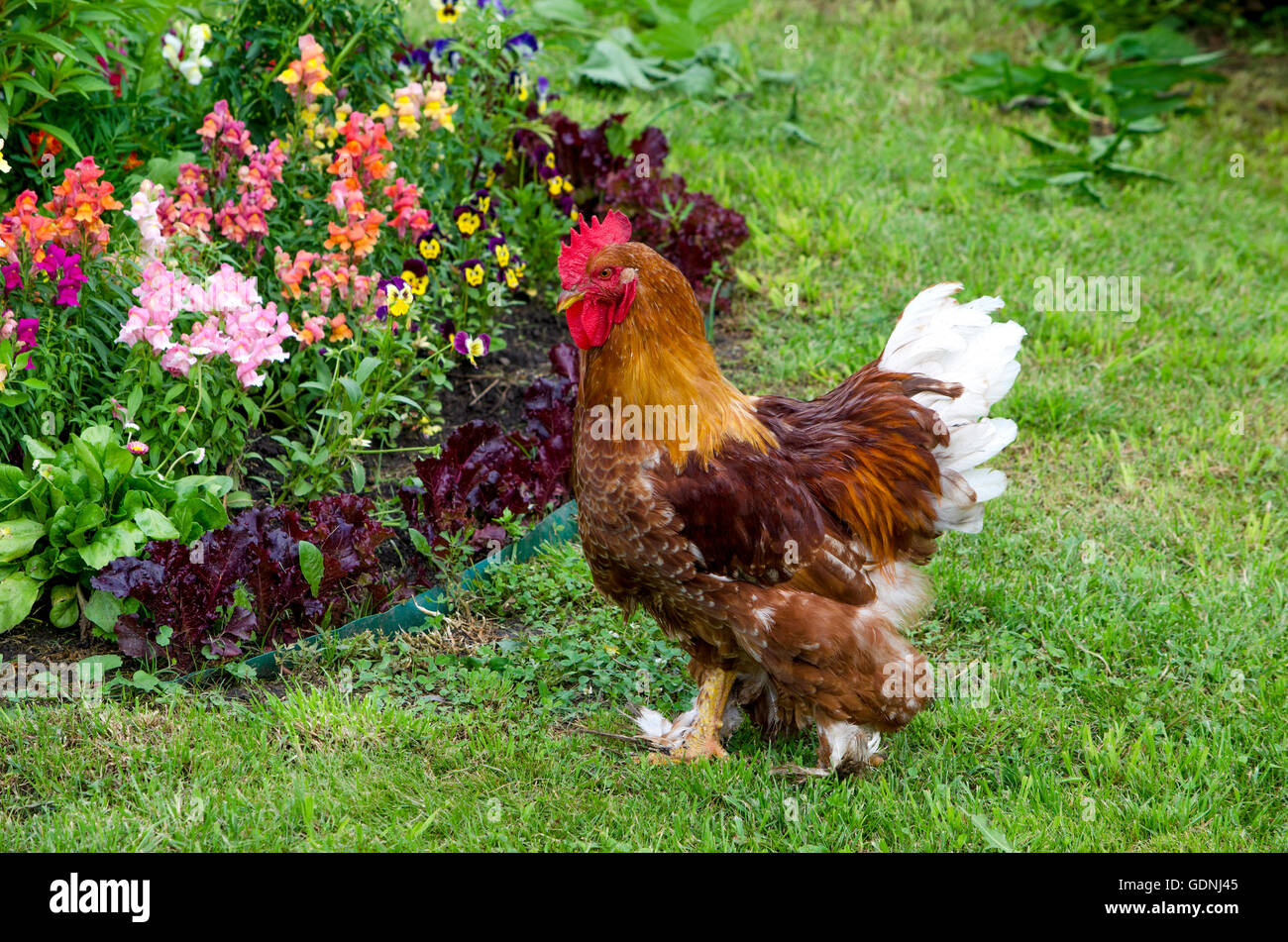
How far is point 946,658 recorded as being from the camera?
4.51m

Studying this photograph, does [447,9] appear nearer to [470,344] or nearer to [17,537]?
[470,344]

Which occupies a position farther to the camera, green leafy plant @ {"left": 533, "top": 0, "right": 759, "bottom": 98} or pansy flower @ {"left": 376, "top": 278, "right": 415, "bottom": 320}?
green leafy plant @ {"left": 533, "top": 0, "right": 759, "bottom": 98}

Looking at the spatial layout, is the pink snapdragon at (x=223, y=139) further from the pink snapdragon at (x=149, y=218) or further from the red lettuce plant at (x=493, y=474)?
the red lettuce plant at (x=493, y=474)

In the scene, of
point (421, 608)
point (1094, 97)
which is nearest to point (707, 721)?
point (421, 608)

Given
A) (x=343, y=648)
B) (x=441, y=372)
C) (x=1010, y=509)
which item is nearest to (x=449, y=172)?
(x=441, y=372)

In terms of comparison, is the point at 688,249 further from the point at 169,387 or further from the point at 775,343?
the point at 169,387

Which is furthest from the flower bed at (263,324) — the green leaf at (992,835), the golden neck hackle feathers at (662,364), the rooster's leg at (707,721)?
the green leaf at (992,835)

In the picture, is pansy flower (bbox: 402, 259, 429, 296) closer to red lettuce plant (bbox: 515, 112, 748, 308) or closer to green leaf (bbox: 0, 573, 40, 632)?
red lettuce plant (bbox: 515, 112, 748, 308)

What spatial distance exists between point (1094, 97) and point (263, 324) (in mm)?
7174

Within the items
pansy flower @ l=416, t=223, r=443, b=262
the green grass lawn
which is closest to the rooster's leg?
the green grass lawn

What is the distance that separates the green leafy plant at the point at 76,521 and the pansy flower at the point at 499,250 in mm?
2043

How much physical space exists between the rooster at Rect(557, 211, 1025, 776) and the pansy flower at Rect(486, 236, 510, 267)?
202 cm

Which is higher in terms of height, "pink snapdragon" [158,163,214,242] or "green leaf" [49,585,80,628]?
"pink snapdragon" [158,163,214,242]

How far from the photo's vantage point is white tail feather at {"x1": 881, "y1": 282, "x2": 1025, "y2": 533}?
12.7ft
